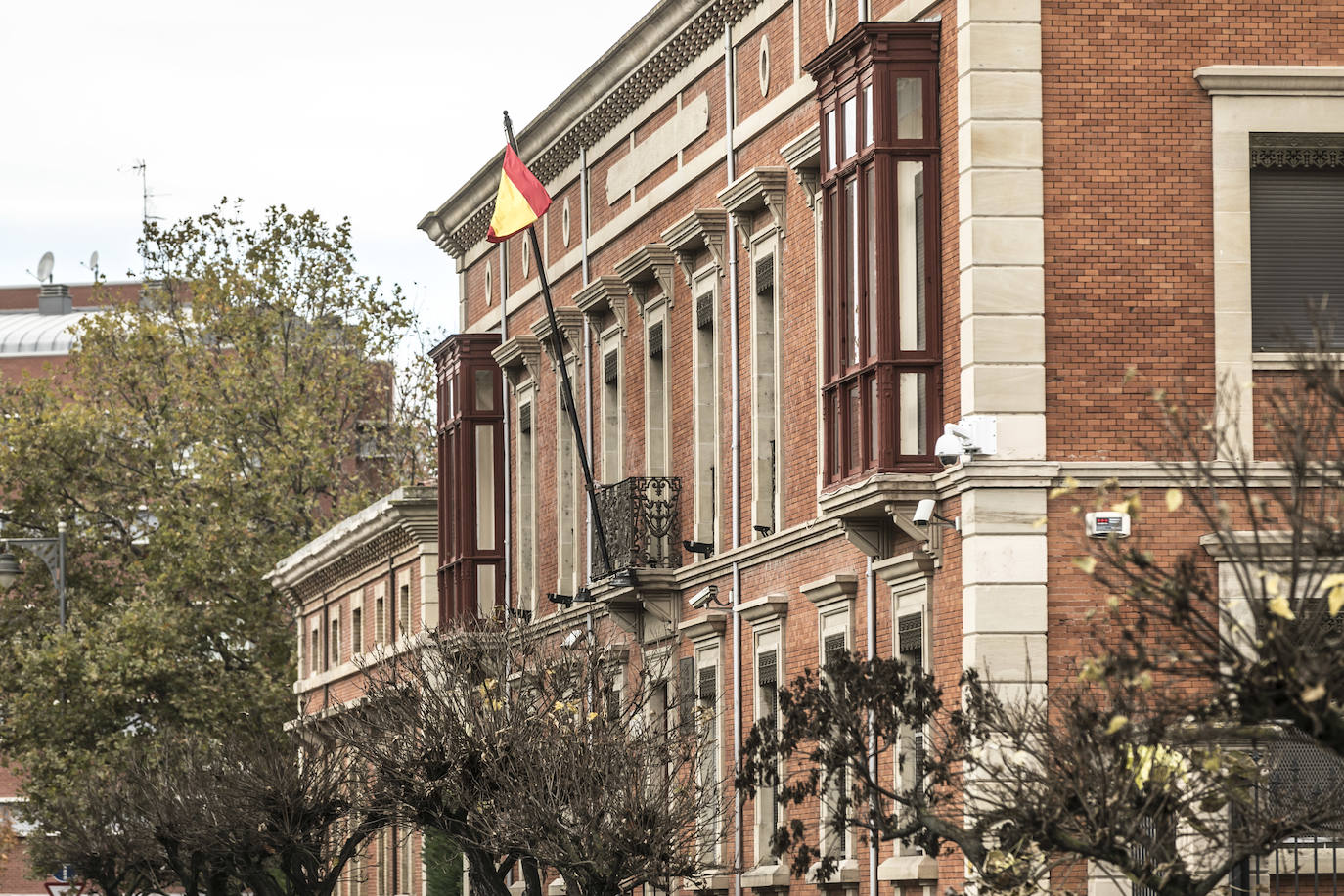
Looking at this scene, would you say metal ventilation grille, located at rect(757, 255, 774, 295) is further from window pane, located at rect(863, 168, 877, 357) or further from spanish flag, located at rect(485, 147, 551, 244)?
window pane, located at rect(863, 168, 877, 357)

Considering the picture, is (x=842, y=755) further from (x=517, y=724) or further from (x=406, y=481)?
(x=406, y=481)

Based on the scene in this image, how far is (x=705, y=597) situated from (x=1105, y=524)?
9.98 metres

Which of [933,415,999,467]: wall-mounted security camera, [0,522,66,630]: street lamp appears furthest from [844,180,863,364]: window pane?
[0,522,66,630]: street lamp

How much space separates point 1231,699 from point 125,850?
36.7 m

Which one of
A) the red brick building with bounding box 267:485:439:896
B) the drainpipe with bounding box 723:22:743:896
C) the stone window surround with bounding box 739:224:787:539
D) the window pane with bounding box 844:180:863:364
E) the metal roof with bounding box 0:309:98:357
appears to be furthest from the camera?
the metal roof with bounding box 0:309:98:357

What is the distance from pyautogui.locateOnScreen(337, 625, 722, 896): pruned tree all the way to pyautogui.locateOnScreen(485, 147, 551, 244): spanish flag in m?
5.10

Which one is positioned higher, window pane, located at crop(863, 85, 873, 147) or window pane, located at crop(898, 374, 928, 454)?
window pane, located at crop(863, 85, 873, 147)

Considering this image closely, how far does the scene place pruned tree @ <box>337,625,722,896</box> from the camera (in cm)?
2597

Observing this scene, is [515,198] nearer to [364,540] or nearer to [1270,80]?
[1270,80]

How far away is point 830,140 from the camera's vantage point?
25328 millimetres

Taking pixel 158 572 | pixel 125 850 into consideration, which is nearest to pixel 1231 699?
pixel 125 850

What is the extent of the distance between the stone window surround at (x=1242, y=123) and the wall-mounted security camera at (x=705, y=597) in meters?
9.52

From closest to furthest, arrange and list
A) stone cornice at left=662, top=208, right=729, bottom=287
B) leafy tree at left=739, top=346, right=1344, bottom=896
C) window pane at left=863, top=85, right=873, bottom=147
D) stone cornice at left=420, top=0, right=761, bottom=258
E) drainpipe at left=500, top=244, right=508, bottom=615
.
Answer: leafy tree at left=739, top=346, right=1344, bottom=896
window pane at left=863, top=85, right=873, bottom=147
stone cornice at left=662, top=208, right=729, bottom=287
stone cornice at left=420, top=0, right=761, bottom=258
drainpipe at left=500, top=244, right=508, bottom=615

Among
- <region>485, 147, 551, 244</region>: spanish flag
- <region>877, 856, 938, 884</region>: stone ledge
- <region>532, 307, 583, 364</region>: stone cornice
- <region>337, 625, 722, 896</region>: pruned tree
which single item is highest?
<region>485, 147, 551, 244</region>: spanish flag
